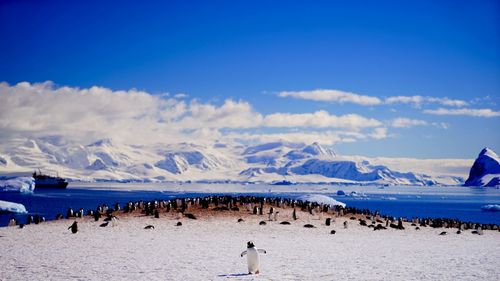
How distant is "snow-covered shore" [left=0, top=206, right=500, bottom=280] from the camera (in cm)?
1956

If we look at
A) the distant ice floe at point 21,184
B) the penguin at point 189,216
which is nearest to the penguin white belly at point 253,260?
the penguin at point 189,216

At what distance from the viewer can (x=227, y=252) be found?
26.5 metres

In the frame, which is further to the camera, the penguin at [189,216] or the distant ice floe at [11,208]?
the distant ice floe at [11,208]

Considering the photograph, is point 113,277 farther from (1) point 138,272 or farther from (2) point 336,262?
(2) point 336,262

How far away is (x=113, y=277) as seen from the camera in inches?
734

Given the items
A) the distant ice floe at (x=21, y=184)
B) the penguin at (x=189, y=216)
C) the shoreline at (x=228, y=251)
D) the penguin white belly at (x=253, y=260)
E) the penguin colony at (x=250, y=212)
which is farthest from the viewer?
the distant ice floe at (x=21, y=184)

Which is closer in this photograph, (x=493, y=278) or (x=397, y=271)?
(x=493, y=278)

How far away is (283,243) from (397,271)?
1191 cm

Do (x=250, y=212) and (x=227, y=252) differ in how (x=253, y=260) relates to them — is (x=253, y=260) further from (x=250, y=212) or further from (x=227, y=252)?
(x=250, y=212)

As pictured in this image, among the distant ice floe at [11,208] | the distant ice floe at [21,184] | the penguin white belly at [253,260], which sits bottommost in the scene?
the distant ice floe at [11,208]

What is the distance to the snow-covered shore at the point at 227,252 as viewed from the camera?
1956 centimetres

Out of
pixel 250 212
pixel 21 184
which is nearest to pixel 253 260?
pixel 250 212

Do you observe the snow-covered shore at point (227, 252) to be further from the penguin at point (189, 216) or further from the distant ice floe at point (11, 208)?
the distant ice floe at point (11, 208)

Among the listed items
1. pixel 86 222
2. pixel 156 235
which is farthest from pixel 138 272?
pixel 86 222
